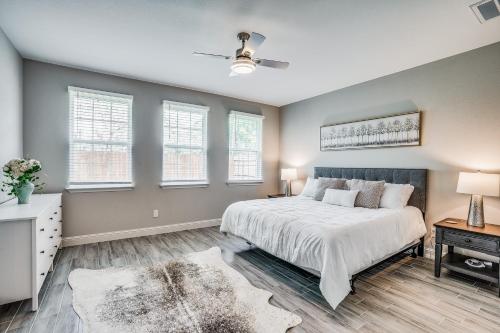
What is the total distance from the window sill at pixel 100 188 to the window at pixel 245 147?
2.04 meters

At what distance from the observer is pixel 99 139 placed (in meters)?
4.02

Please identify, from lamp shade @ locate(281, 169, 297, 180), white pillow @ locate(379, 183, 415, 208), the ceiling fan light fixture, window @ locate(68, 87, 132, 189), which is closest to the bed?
white pillow @ locate(379, 183, 415, 208)

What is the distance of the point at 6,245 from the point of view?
2.07 meters

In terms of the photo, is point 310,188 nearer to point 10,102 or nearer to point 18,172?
point 18,172

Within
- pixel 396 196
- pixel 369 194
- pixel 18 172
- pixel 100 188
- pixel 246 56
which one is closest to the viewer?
pixel 18 172

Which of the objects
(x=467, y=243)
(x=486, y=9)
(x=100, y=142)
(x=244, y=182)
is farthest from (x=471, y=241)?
(x=100, y=142)

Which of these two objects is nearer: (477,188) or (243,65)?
(243,65)

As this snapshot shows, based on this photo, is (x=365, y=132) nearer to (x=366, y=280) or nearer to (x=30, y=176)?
(x=366, y=280)

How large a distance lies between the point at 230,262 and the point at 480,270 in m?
2.85

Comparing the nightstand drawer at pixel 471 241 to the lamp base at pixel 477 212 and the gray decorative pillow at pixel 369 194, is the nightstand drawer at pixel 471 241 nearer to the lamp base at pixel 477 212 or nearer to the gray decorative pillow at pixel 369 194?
the lamp base at pixel 477 212

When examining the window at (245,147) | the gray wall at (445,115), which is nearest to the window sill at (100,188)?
the window at (245,147)

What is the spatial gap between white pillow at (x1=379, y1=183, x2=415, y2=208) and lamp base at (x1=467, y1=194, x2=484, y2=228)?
74 cm

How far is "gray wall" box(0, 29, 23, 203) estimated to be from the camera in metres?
2.73

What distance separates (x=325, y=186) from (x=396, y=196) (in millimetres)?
1090
